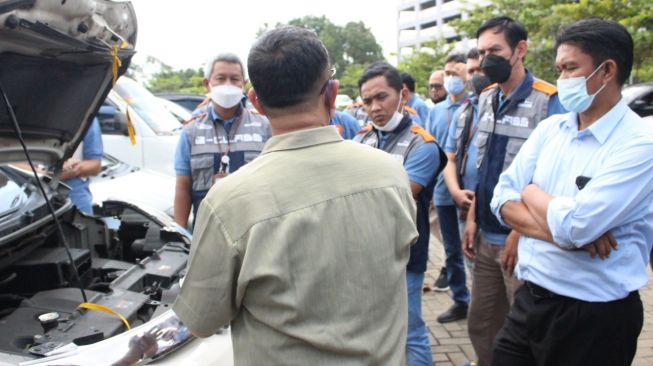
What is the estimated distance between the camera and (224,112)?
3.79 metres

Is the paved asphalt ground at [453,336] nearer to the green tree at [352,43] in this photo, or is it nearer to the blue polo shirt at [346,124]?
the blue polo shirt at [346,124]

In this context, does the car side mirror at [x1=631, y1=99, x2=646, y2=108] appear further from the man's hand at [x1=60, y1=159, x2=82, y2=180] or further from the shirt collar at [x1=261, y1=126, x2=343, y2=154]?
the shirt collar at [x1=261, y1=126, x2=343, y2=154]

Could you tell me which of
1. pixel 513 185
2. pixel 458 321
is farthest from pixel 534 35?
pixel 513 185

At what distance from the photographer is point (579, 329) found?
2137 mm

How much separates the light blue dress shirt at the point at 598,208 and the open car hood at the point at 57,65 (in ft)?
6.89

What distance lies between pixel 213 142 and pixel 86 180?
64.3 inches

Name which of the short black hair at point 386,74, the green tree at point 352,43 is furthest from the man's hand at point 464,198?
the green tree at point 352,43

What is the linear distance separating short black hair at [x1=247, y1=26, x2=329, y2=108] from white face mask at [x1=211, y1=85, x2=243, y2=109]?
2.29 metres

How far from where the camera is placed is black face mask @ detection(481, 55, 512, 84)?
324 cm

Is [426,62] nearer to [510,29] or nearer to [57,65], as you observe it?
[510,29]

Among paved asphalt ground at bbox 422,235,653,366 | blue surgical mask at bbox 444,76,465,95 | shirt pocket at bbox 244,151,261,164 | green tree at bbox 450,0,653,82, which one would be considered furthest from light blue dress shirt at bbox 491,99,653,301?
green tree at bbox 450,0,653,82

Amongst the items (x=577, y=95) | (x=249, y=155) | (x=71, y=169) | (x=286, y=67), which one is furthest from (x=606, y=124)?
(x=71, y=169)

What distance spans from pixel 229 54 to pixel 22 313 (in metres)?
2.11

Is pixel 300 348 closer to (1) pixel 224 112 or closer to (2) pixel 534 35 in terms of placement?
(1) pixel 224 112
